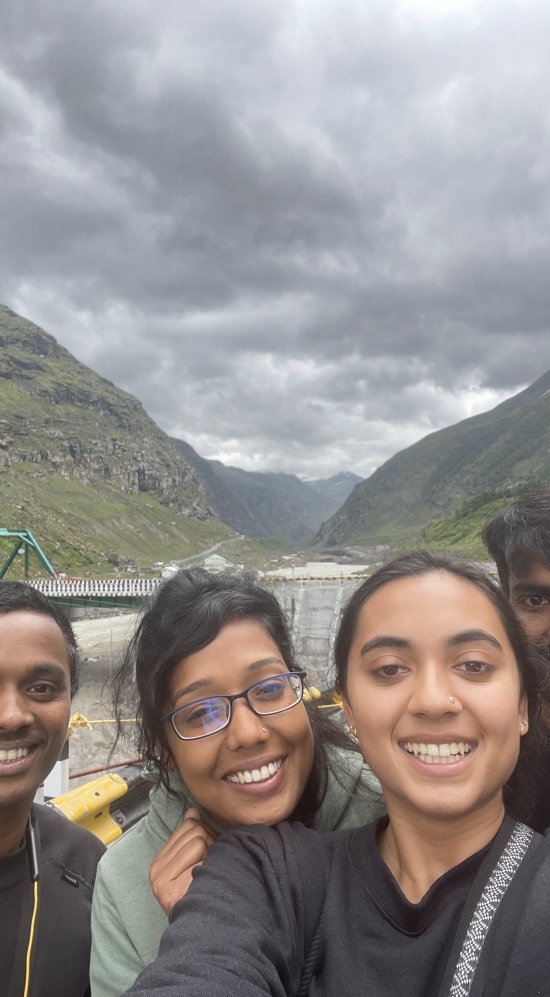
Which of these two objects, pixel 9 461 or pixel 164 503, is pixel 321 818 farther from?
pixel 164 503

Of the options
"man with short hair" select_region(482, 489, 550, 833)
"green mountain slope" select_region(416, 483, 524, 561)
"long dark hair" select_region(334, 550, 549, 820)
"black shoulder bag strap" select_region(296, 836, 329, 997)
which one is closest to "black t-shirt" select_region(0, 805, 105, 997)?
"black shoulder bag strap" select_region(296, 836, 329, 997)

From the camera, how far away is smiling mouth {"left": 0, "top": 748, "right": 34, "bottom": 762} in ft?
7.43


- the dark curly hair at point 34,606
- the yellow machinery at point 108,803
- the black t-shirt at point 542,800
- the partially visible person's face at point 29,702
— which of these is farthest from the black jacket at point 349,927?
the yellow machinery at point 108,803

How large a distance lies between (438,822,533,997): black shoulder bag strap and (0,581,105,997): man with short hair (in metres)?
1.85

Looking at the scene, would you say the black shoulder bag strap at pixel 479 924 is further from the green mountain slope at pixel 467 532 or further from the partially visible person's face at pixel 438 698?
the green mountain slope at pixel 467 532

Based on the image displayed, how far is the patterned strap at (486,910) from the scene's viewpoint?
1285 mm

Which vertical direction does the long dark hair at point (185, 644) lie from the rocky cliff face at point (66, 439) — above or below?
below

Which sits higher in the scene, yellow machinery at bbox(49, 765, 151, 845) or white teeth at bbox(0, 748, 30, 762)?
white teeth at bbox(0, 748, 30, 762)

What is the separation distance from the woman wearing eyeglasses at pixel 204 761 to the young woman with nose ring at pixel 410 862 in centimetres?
20

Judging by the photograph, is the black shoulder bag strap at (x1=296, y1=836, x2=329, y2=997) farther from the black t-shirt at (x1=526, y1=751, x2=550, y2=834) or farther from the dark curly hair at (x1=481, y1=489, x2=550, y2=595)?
the dark curly hair at (x1=481, y1=489, x2=550, y2=595)

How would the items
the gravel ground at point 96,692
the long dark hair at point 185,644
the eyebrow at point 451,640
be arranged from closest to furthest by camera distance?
the eyebrow at point 451,640 → the long dark hair at point 185,644 → the gravel ground at point 96,692

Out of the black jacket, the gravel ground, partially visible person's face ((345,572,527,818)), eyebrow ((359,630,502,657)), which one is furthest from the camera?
the gravel ground

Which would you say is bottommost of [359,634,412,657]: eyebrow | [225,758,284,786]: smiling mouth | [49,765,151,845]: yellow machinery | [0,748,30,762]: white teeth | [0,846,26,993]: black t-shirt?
[49,765,151,845]: yellow machinery

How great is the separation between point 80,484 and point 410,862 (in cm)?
15737
